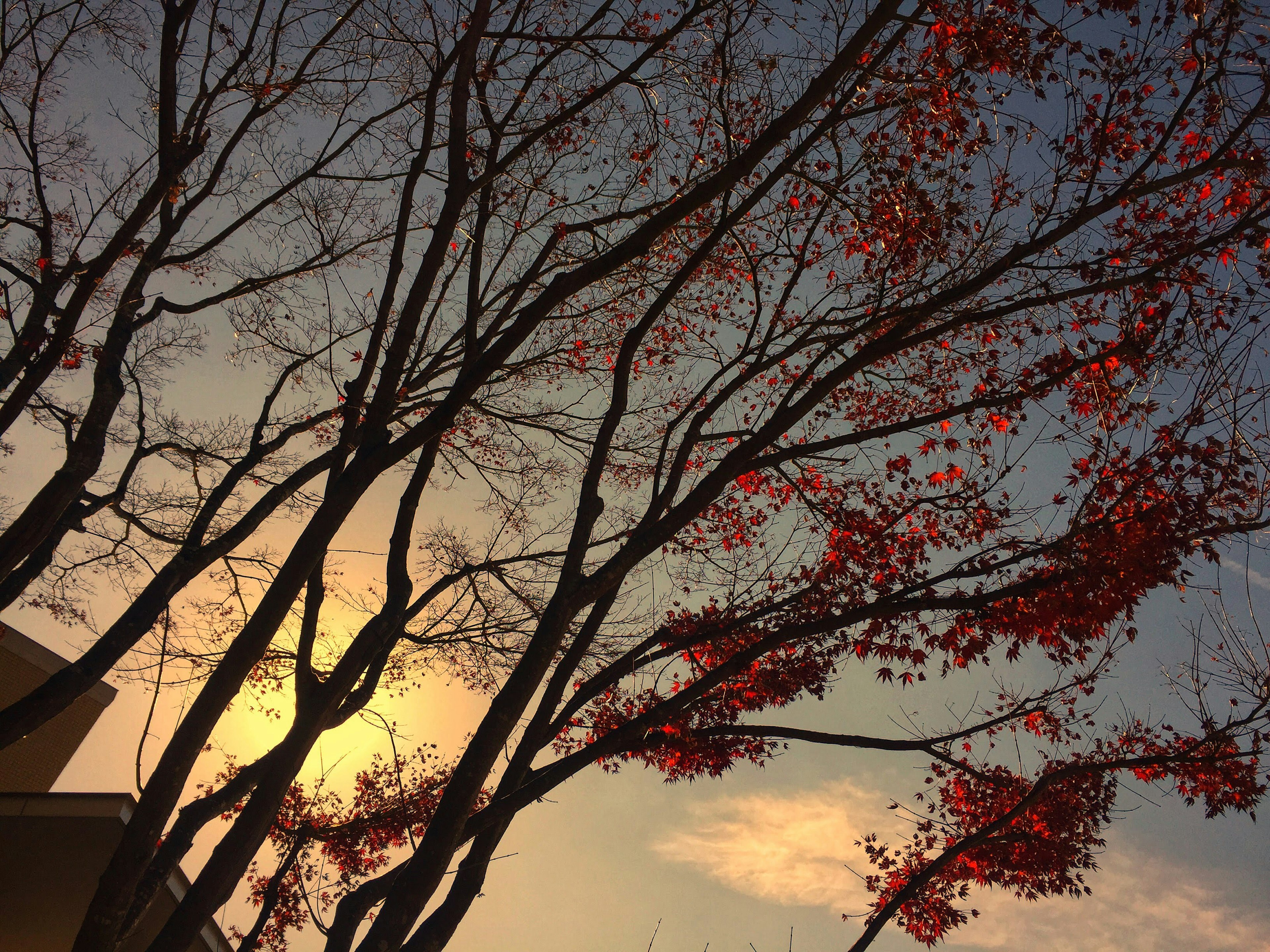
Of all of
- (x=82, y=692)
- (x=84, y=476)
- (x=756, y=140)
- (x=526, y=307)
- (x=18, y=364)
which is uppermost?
(x=756, y=140)

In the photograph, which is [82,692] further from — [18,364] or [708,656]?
[708,656]

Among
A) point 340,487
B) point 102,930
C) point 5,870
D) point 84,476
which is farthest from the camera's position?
point 5,870

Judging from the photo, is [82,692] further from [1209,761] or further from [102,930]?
[1209,761]

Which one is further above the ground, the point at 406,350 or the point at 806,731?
the point at 406,350

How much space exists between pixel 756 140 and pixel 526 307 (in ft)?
6.67

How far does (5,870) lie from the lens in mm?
9297

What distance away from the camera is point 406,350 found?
20.4 ft

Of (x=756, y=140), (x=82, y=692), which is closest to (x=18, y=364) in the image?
Result: (x=82, y=692)

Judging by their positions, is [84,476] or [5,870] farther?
[5,870]

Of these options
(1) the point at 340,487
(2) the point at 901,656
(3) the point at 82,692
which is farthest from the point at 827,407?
(3) the point at 82,692

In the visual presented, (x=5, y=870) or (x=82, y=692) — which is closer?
(x=82, y=692)

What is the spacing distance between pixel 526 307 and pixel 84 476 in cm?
520

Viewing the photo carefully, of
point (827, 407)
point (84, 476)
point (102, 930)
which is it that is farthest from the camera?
point (827, 407)

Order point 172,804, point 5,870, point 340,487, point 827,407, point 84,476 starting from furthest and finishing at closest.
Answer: point 5,870 → point 827,407 → point 84,476 → point 340,487 → point 172,804
